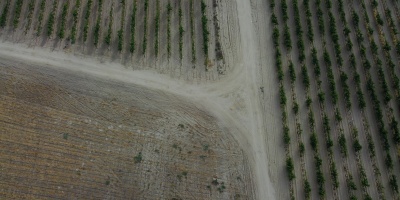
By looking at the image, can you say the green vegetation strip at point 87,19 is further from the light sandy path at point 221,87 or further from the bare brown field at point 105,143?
the bare brown field at point 105,143

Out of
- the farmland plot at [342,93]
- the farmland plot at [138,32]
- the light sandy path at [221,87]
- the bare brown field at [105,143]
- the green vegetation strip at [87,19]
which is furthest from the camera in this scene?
the green vegetation strip at [87,19]

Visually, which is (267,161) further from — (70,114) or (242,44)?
(70,114)

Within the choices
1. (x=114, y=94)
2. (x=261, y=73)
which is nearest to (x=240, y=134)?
(x=261, y=73)

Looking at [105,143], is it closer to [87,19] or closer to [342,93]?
[87,19]

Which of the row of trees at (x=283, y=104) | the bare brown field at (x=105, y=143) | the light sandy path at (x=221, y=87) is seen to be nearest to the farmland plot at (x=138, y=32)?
the light sandy path at (x=221, y=87)

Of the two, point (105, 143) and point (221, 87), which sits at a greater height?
point (221, 87)

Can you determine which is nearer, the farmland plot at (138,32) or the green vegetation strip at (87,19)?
the farmland plot at (138,32)

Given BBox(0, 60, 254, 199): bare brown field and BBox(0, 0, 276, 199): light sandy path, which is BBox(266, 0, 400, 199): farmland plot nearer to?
BBox(0, 0, 276, 199): light sandy path

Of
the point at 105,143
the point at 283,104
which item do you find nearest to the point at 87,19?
the point at 105,143

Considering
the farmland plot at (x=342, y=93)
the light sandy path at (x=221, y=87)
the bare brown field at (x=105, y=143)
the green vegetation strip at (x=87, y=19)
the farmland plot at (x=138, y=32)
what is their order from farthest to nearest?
the green vegetation strip at (x=87, y=19), the farmland plot at (x=138, y=32), the light sandy path at (x=221, y=87), the farmland plot at (x=342, y=93), the bare brown field at (x=105, y=143)
